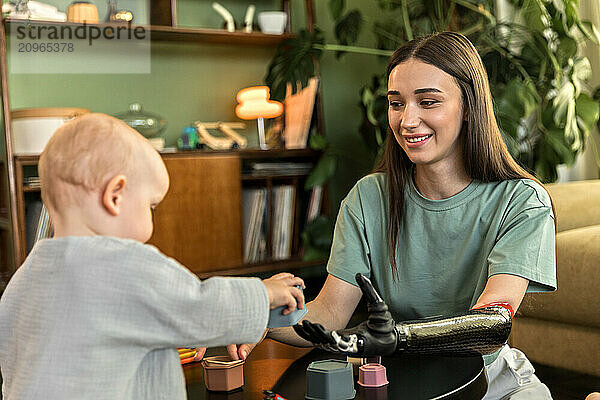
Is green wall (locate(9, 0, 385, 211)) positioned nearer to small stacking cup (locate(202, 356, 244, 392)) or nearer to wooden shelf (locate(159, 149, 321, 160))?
wooden shelf (locate(159, 149, 321, 160))

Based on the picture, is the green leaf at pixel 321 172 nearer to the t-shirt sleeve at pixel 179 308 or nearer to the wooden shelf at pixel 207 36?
the wooden shelf at pixel 207 36

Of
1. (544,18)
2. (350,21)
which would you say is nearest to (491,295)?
(544,18)

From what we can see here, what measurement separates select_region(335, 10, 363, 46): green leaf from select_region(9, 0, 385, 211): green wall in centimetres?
41

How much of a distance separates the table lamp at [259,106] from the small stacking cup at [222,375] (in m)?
2.42

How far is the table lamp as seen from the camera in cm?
359

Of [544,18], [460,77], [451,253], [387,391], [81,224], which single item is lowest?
[387,391]

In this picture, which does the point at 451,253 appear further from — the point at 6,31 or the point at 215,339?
the point at 6,31

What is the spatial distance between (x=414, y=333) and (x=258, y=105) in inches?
100

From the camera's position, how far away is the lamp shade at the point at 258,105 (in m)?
3.59

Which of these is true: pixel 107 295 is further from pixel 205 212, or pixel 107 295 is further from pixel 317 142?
pixel 317 142

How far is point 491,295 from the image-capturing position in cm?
135

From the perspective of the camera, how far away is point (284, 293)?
3.21 feet

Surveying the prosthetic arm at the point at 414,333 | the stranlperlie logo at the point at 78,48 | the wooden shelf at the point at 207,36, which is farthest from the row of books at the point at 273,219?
the prosthetic arm at the point at 414,333

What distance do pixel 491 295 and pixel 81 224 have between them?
756 mm
